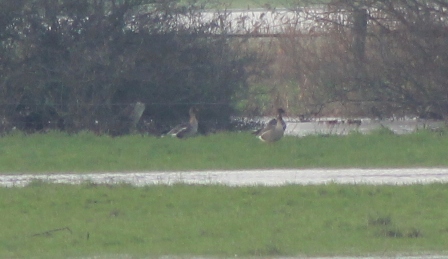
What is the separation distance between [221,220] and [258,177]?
3.47 m

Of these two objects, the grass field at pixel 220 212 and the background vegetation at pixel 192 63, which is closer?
the grass field at pixel 220 212

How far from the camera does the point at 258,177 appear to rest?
13.7 m

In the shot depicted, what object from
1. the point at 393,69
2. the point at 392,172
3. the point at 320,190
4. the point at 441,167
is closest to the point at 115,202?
the point at 320,190

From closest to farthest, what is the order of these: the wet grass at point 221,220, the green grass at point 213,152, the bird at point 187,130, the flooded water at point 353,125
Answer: the wet grass at point 221,220
the green grass at point 213,152
the bird at point 187,130
the flooded water at point 353,125

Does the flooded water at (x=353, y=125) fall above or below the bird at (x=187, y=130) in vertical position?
below

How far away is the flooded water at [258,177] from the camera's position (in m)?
12.9

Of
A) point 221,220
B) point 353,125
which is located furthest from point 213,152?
point 221,220

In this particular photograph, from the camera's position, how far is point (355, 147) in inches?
643

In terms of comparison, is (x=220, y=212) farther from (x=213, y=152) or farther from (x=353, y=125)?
(x=353, y=125)

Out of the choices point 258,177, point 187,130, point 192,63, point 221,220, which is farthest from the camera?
point 192,63

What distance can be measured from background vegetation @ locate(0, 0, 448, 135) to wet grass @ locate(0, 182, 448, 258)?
26.1ft

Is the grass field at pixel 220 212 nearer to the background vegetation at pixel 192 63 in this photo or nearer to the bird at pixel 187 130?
the bird at pixel 187 130

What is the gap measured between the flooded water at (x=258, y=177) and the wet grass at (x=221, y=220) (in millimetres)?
743

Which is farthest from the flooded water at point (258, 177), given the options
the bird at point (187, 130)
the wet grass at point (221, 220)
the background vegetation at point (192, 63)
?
the background vegetation at point (192, 63)
